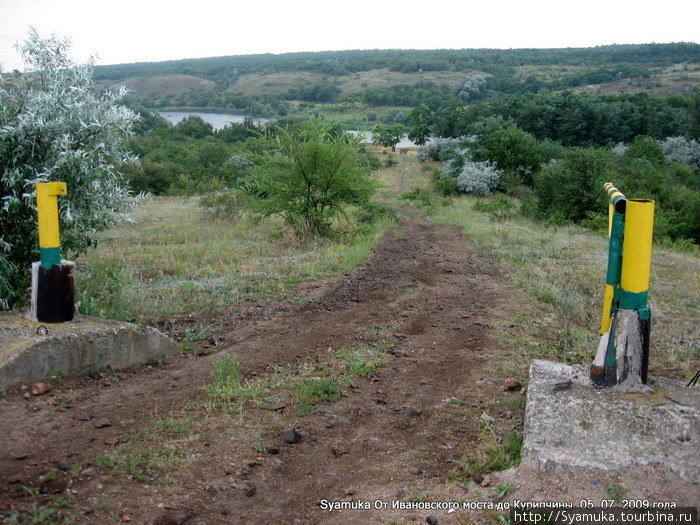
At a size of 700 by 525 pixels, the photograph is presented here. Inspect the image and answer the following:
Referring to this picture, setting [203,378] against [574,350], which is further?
[574,350]

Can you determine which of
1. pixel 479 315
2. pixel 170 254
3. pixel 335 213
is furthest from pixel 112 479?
pixel 335 213

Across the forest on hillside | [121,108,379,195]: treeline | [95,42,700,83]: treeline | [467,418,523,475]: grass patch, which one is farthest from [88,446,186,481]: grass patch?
[95,42,700,83]: treeline

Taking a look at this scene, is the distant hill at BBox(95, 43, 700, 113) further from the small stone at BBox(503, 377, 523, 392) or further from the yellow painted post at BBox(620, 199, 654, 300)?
the yellow painted post at BBox(620, 199, 654, 300)

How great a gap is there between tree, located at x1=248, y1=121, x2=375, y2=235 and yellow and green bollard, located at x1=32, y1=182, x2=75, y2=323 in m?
8.74

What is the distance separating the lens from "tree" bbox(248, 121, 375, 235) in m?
13.2

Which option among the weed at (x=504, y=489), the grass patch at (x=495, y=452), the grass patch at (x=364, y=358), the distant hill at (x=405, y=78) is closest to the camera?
the weed at (x=504, y=489)

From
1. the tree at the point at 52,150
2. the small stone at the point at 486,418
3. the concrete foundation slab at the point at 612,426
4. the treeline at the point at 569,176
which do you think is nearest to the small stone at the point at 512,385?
the small stone at the point at 486,418

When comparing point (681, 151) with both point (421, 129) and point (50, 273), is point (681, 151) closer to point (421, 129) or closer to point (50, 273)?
point (421, 129)

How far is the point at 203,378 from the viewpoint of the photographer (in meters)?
4.19

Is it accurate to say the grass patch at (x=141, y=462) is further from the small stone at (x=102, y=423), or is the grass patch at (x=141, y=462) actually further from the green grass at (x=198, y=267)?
the green grass at (x=198, y=267)

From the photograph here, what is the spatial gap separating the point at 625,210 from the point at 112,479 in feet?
10.2

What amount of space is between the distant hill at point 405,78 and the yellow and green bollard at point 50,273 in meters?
68.1

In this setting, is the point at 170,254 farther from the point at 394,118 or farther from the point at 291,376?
the point at 394,118

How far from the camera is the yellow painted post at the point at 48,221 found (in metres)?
4.25
